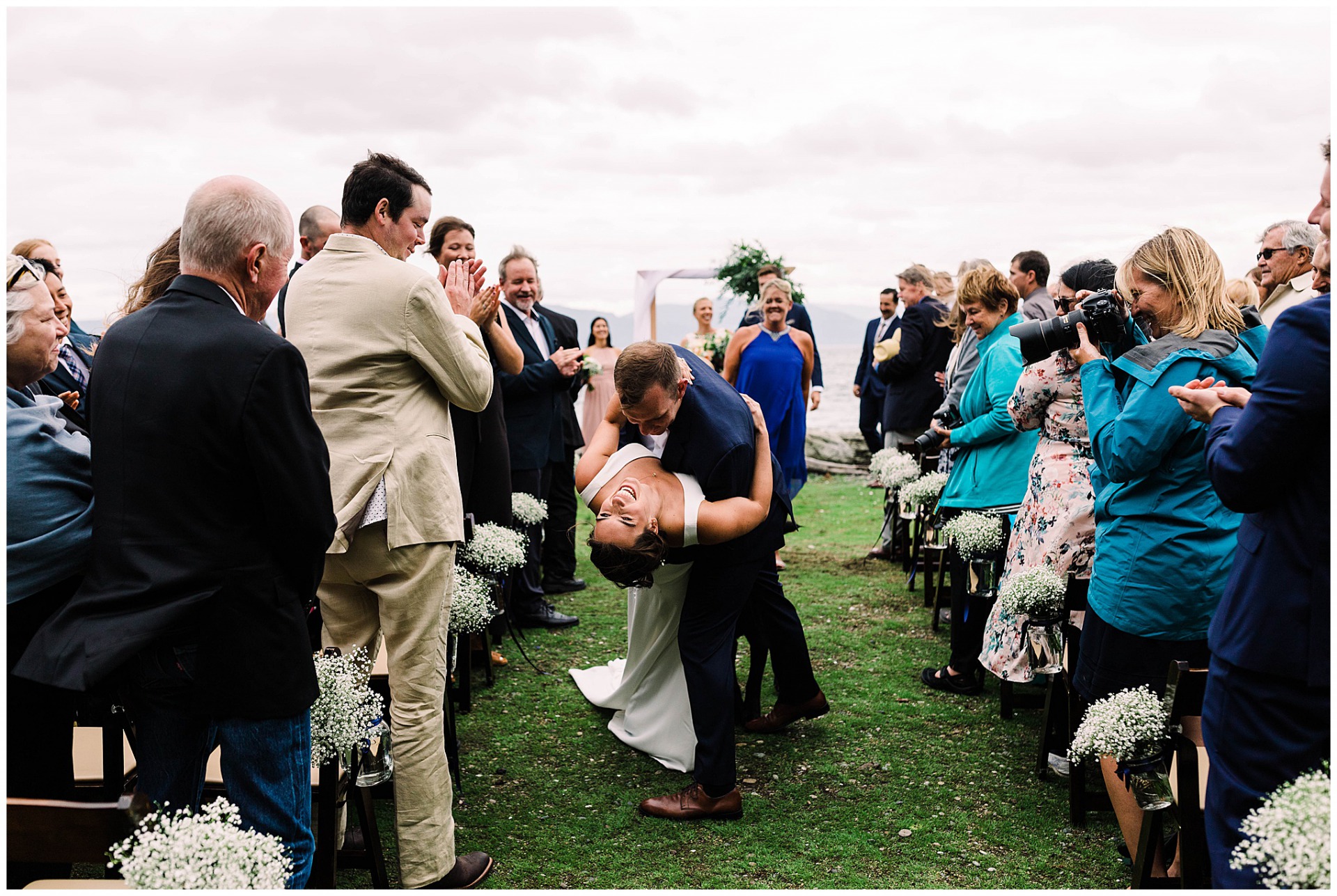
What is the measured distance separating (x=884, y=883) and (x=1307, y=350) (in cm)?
231

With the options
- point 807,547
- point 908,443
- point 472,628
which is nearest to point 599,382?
point 807,547

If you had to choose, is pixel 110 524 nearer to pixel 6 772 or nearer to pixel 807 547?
pixel 6 772

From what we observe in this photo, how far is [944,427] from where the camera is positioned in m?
5.82

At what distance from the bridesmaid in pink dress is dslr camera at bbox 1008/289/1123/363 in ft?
27.2

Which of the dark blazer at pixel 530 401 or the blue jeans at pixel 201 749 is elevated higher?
the dark blazer at pixel 530 401

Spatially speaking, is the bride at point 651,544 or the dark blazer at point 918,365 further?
the dark blazer at point 918,365

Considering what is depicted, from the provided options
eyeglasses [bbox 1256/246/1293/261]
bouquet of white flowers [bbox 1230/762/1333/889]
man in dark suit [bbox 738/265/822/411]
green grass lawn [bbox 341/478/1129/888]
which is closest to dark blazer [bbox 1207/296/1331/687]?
bouquet of white flowers [bbox 1230/762/1333/889]

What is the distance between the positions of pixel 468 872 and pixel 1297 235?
4642 mm

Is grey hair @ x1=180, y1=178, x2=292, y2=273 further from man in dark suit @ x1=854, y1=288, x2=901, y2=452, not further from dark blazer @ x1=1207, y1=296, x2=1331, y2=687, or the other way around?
man in dark suit @ x1=854, y1=288, x2=901, y2=452

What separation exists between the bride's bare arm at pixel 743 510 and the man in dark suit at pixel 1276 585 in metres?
1.85

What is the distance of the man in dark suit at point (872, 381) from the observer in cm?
1130

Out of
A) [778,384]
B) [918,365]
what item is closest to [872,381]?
[918,365]

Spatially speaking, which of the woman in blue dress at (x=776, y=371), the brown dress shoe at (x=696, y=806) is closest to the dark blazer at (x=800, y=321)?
the woman in blue dress at (x=776, y=371)

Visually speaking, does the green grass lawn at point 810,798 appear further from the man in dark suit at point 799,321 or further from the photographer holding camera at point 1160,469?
the man in dark suit at point 799,321
